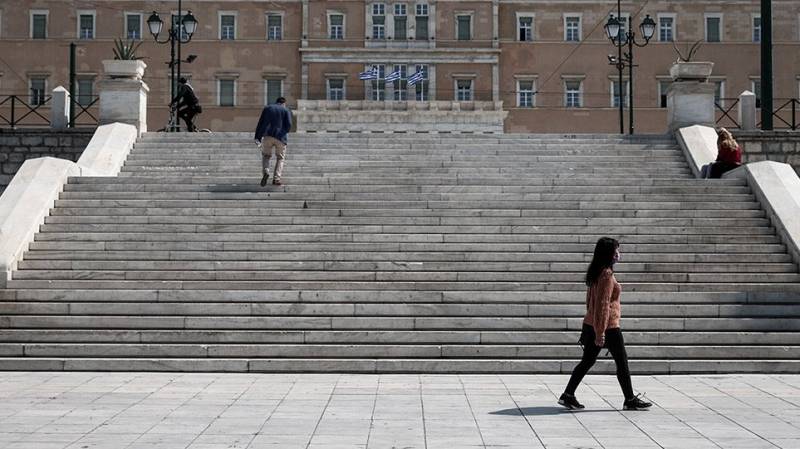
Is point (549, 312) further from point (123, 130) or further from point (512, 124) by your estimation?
point (512, 124)

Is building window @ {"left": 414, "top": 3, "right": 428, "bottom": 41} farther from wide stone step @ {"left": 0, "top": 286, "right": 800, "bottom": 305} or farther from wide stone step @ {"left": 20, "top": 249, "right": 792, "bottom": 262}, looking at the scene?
wide stone step @ {"left": 0, "top": 286, "right": 800, "bottom": 305}

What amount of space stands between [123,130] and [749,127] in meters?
12.8

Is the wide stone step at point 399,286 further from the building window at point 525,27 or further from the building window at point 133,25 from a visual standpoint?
the building window at point 133,25

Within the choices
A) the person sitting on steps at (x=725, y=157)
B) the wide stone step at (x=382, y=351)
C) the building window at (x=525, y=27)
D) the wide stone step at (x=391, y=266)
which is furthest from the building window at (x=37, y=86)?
the wide stone step at (x=382, y=351)

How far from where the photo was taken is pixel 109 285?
13555 millimetres

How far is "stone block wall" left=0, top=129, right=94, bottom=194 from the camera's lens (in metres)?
21.8

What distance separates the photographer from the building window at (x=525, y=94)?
57.8m

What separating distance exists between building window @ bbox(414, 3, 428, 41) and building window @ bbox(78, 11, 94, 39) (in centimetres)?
1760

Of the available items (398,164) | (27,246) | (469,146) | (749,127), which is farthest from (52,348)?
(749,127)

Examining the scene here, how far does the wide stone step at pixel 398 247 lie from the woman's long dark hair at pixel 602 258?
523cm

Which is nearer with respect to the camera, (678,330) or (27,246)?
(678,330)

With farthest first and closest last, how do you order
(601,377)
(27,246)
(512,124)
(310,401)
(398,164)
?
(512,124)
(398,164)
(27,246)
(601,377)
(310,401)

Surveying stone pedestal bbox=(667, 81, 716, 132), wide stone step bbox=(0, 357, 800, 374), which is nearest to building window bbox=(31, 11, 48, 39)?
stone pedestal bbox=(667, 81, 716, 132)

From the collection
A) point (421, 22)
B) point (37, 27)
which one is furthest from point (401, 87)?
point (37, 27)
